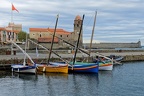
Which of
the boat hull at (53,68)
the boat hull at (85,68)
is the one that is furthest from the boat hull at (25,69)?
the boat hull at (85,68)

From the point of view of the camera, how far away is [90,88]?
3678 centimetres

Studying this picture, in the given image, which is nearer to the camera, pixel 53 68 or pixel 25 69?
pixel 25 69

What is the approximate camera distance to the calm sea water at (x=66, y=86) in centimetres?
3347

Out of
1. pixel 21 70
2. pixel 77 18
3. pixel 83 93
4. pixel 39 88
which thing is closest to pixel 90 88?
pixel 83 93

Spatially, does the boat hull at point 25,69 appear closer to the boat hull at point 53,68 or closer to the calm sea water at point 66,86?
the calm sea water at point 66,86

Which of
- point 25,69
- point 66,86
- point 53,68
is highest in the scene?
point 53,68

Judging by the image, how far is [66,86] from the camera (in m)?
38.1

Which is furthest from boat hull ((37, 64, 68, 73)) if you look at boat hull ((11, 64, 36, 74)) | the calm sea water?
boat hull ((11, 64, 36, 74))

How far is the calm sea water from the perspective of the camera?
110 ft

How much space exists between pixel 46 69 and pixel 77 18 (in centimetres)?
11497

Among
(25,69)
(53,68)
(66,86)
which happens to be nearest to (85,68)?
(53,68)

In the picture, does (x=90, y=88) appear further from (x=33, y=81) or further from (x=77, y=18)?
(x=77, y=18)

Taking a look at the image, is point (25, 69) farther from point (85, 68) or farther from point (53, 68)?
point (85, 68)

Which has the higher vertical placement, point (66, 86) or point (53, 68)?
point (53, 68)
